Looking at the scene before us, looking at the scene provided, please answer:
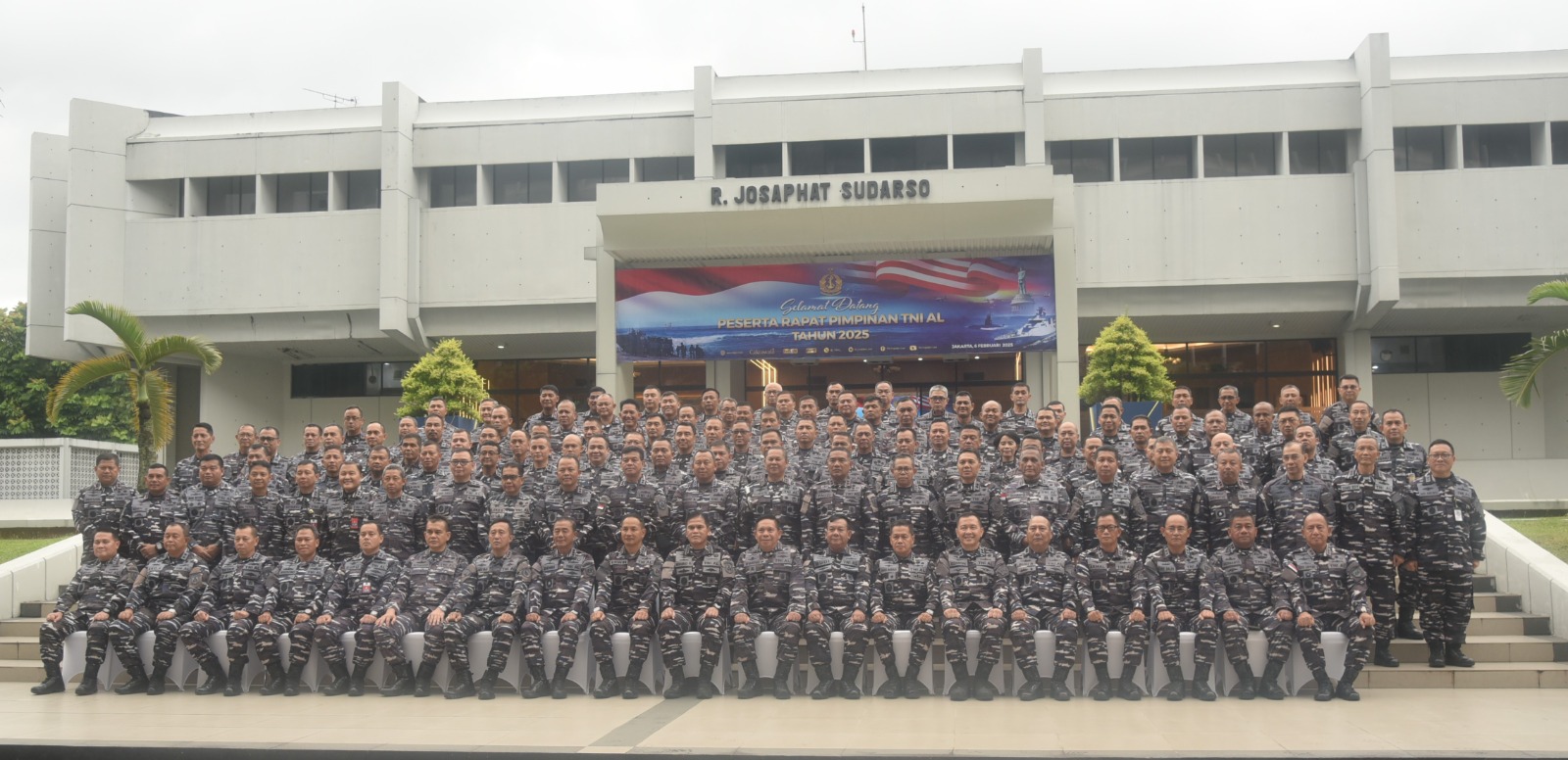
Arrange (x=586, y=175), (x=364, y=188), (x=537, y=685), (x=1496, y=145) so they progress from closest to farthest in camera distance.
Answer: (x=537, y=685)
(x=1496, y=145)
(x=586, y=175)
(x=364, y=188)

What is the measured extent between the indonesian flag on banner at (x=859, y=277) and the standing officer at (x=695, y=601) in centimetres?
1029

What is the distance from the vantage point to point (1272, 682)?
9562 millimetres

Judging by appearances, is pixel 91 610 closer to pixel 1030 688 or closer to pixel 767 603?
pixel 767 603

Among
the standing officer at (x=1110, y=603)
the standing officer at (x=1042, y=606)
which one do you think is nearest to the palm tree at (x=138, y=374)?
the standing officer at (x=1042, y=606)

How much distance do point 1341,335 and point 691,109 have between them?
48.9 ft

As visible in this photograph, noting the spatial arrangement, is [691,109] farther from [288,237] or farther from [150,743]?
[150,743]

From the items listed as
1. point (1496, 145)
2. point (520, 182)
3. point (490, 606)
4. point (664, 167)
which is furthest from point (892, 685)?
point (1496, 145)

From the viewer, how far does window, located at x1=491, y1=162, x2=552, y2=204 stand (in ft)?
90.3

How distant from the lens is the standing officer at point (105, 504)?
11859 mm

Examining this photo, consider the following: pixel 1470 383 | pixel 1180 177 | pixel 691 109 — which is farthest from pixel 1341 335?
pixel 691 109

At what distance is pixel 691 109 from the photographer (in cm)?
2695

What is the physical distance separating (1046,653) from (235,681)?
684 centimetres

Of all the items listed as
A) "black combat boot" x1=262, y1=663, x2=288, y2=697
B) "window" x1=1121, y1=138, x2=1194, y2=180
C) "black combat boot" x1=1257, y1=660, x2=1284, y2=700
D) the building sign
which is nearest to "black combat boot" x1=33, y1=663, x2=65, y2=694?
"black combat boot" x1=262, y1=663, x2=288, y2=697

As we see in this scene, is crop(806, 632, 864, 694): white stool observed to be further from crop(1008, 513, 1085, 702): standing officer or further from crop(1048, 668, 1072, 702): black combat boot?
crop(1048, 668, 1072, 702): black combat boot
